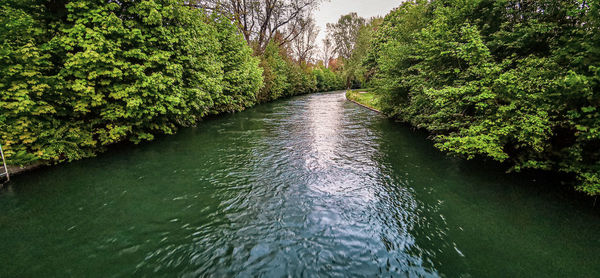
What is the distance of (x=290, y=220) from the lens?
5148mm

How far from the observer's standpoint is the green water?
3.87 metres

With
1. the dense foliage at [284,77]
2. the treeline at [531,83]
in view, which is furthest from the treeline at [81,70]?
the dense foliage at [284,77]

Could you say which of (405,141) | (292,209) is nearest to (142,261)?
(292,209)

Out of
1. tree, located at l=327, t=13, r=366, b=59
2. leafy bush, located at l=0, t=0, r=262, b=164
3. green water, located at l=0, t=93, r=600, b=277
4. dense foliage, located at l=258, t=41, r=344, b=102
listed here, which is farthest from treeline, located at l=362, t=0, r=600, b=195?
tree, located at l=327, t=13, r=366, b=59

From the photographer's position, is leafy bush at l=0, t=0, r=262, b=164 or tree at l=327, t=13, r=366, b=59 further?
tree at l=327, t=13, r=366, b=59

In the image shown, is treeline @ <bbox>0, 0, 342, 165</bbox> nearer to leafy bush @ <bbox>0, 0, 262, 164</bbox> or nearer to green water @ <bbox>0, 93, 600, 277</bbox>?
leafy bush @ <bbox>0, 0, 262, 164</bbox>

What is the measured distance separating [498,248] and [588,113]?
340 cm

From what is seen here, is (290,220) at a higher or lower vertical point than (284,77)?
lower

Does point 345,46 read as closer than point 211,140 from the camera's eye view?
No

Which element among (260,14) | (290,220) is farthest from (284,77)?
(290,220)

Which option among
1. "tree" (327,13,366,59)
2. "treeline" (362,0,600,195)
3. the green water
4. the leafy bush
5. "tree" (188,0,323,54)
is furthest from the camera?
"tree" (327,13,366,59)

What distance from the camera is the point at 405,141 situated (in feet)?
37.5

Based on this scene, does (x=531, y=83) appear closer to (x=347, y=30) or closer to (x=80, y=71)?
(x=80, y=71)

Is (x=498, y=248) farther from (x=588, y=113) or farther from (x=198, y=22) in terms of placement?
(x=198, y=22)
